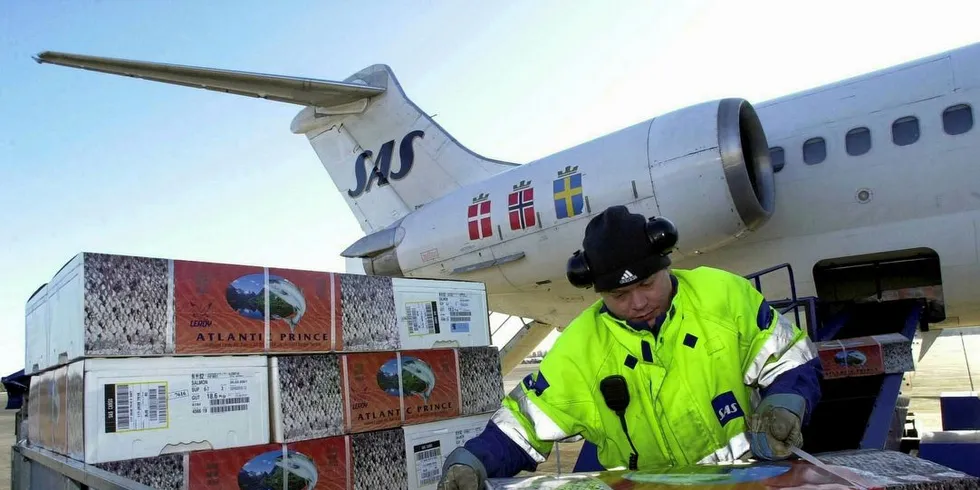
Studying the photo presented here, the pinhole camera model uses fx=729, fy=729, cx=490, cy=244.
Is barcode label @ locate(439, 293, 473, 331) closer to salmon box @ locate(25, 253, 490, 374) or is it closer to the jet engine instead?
salmon box @ locate(25, 253, 490, 374)

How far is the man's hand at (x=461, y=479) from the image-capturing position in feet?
6.79

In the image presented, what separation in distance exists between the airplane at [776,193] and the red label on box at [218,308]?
4.25m

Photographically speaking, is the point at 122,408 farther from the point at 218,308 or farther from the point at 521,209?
the point at 521,209

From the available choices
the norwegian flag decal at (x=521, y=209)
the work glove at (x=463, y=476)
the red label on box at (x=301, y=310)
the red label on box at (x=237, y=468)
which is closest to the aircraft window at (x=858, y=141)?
the norwegian flag decal at (x=521, y=209)

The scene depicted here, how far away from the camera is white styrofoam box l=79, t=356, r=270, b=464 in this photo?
9.46 feet

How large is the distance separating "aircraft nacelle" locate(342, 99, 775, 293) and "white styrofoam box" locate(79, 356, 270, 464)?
432 centimetres

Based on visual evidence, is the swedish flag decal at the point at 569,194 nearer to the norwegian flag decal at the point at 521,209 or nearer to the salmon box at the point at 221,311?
the norwegian flag decal at the point at 521,209

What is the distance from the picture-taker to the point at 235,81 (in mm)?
8711

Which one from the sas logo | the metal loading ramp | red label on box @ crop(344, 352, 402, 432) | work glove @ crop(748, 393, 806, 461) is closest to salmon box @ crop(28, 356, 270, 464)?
red label on box @ crop(344, 352, 402, 432)

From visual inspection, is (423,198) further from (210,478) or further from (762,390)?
(762,390)

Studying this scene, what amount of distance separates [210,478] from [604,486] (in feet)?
6.59

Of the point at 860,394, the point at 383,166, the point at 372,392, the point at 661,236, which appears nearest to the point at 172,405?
the point at 372,392

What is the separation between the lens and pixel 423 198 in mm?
10898

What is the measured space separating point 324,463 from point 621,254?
2.00 m
